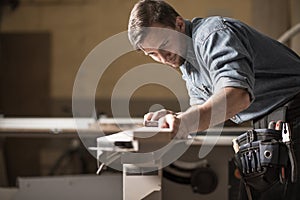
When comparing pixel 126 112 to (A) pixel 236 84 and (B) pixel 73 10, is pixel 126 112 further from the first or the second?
(A) pixel 236 84

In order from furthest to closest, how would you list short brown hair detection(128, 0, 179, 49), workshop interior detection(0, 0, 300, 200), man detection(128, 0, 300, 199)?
1. workshop interior detection(0, 0, 300, 200)
2. short brown hair detection(128, 0, 179, 49)
3. man detection(128, 0, 300, 199)

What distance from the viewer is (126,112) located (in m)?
4.18

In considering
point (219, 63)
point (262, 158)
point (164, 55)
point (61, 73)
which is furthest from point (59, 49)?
point (219, 63)

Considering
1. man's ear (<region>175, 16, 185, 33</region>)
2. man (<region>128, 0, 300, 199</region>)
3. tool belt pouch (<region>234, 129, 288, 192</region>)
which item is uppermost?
man's ear (<region>175, 16, 185, 33</region>)

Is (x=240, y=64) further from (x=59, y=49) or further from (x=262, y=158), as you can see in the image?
(x=59, y=49)

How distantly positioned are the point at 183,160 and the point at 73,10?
7.06ft

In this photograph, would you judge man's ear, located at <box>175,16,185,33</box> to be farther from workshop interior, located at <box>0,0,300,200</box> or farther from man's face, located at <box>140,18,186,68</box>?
workshop interior, located at <box>0,0,300,200</box>

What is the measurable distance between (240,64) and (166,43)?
0.27 m

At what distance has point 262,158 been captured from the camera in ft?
5.27

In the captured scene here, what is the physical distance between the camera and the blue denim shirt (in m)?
1.37

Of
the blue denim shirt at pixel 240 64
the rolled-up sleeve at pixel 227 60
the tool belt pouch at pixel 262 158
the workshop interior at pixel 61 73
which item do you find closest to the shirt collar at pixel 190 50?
the blue denim shirt at pixel 240 64

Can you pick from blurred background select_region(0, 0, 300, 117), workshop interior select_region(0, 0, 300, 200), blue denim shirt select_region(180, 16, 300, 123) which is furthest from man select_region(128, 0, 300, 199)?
blurred background select_region(0, 0, 300, 117)

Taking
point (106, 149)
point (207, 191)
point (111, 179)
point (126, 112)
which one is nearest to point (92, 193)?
point (111, 179)

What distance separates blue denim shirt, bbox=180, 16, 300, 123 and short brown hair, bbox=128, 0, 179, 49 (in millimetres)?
87
